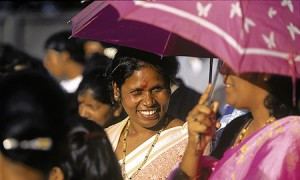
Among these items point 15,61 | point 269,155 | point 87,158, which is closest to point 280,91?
point 269,155

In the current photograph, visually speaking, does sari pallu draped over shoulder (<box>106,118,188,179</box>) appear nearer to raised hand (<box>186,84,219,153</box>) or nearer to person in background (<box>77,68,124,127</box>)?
raised hand (<box>186,84,219,153</box>)

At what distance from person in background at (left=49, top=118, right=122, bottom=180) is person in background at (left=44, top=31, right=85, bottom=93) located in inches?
265

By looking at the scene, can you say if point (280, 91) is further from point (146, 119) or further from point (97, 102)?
point (97, 102)

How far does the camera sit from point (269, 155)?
434cm

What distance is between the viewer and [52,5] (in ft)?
55.7

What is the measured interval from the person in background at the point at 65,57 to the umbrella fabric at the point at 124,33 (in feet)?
16.6

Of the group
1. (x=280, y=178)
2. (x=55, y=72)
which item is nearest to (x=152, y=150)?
(x=280, y=178)

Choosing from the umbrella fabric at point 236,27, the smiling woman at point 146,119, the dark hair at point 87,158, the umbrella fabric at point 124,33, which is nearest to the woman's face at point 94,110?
the smiling woman at point 146,119

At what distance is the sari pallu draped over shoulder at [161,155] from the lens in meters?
5.03

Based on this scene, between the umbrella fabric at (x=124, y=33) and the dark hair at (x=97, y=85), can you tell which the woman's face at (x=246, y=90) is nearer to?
the umbrella fabric at (x=124, y=33)

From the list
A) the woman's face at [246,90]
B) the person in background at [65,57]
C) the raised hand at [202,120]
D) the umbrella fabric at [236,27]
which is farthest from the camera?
the person in background at [65,57]

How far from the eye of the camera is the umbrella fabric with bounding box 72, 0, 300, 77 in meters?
3.93

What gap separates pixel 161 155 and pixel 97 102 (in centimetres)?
152

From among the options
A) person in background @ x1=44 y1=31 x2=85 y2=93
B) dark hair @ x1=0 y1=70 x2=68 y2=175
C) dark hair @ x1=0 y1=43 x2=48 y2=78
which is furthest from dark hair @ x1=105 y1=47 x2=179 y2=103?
person in background @ x1=44 y1=31 x2=85 y2=93
